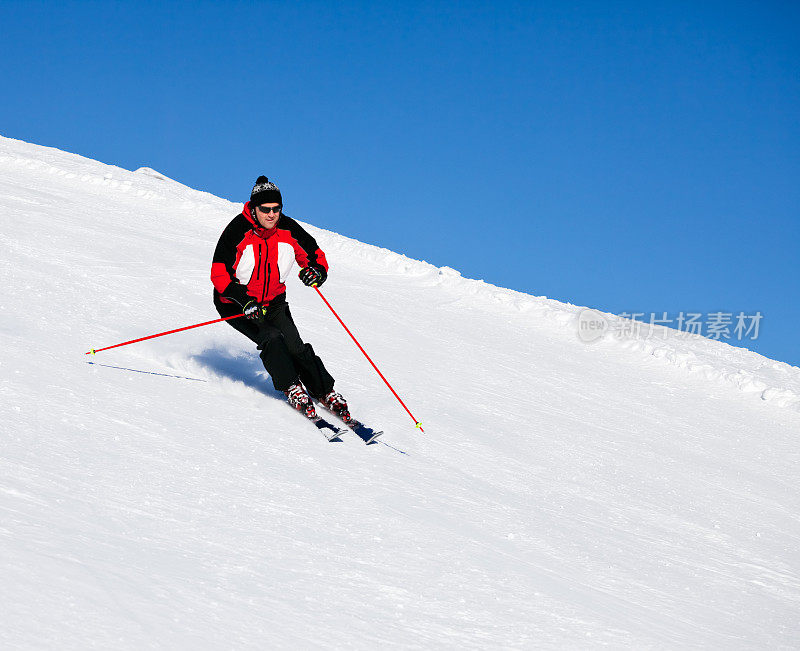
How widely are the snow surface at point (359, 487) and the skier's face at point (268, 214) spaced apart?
47.7 inches

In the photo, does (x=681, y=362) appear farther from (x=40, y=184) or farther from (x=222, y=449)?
(x=40, y=184)

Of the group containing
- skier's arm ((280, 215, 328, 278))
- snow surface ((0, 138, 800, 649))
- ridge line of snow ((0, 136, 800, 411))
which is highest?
ridge line of snow ((0, 136, 800, 411))

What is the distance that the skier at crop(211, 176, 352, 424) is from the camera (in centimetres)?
524

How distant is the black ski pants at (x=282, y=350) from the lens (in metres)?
A: 5.31

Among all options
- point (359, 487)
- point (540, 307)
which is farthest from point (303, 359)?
point (540, 307)

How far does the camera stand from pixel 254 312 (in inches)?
206

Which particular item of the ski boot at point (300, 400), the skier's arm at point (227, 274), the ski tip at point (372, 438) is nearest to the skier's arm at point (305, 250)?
the skier's arm at point (227, 274)

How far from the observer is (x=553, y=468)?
578cm

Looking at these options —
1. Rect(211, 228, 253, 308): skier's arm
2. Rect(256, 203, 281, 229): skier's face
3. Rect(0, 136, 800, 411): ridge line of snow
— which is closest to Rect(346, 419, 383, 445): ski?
Rect(211, 228, 253, 308): skier's arm

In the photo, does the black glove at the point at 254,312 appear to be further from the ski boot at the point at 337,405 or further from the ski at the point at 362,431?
the ski at the point at 362,431

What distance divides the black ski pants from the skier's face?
0.58 m

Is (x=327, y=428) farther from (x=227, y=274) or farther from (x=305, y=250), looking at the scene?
(x=305, y=250)

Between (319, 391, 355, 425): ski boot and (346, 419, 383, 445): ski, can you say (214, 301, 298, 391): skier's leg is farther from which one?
(346, 419, 383, 445): ski

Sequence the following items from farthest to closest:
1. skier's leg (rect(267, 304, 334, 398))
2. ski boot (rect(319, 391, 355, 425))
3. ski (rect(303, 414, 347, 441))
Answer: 1. skier's leg (rect(267, 304, 334, 398))
2. ski boot (rect(319, 391, 355, 425))
3. ski (rect(303, 414, 347, 441))
